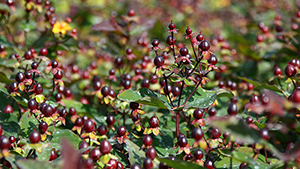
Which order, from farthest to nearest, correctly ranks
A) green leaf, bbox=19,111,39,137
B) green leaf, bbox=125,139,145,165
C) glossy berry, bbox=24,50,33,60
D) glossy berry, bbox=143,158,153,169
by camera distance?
glossy berry, bbox=24,50,33,60, green leaf, bbox=19,111,39,137, green leaf, bbox=125,139,145,165, glossy berry, bbox=143,158,153,169

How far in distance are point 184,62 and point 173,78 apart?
3.9 inches

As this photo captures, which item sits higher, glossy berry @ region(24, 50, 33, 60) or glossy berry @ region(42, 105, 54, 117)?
glossy berry @ region(24, 50, 33, 60)

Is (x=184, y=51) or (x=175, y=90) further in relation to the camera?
(x=175, y=90)

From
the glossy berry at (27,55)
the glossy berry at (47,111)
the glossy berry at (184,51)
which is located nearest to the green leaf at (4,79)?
the glossy berry at (27,55)

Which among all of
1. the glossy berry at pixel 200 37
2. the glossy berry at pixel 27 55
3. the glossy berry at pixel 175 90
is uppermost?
the glossy berry at pixel 200 37

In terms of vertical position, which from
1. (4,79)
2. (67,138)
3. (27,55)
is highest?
(27,55)

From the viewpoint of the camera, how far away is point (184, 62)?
4.10 ft

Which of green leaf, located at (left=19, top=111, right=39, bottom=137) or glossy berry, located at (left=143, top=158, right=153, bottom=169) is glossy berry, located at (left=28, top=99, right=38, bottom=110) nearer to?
green leaf, located at (left=19, top=111, right=39, bottom=137)

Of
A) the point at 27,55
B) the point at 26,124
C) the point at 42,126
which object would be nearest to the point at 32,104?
the point at 26,124

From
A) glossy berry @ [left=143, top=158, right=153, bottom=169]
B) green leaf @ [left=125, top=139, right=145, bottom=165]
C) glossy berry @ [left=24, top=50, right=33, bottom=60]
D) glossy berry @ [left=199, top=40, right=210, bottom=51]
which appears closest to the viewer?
glossy berry @ [left=143, top=158, right=153, bottom=169]

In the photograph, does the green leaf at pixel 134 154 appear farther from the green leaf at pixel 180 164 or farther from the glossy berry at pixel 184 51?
the glossy berry at pixel 184 51

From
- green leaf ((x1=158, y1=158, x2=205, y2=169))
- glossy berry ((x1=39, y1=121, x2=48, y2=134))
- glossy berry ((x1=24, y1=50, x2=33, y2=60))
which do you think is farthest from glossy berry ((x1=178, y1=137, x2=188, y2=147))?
glossy berry ((x1=24, y1=50, x2=33, y2=60))

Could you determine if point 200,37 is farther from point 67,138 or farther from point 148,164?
point 67,138

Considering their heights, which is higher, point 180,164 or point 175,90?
point 175,90
